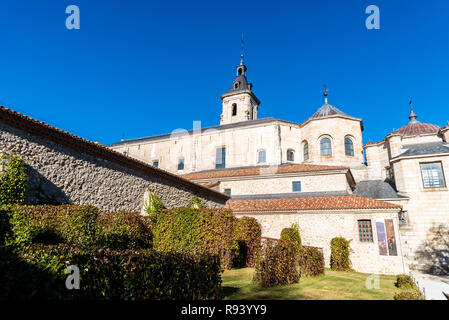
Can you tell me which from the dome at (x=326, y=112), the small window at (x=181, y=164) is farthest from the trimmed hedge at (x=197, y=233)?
the dome at (x=326, y=112)

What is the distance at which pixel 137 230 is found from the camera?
1044cm

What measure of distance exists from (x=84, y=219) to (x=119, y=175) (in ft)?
13.5

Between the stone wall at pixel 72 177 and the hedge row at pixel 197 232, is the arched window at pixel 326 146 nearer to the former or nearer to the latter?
the hedge row at pixel 197 232

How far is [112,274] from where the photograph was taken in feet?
13.9

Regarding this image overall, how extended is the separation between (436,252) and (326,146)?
1410 cm

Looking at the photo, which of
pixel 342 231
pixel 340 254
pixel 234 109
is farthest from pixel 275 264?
pixel 234 109

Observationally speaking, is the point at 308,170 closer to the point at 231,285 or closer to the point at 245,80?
the point at 231,285

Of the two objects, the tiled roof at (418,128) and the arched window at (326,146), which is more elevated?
the tiled roof at (418,128)

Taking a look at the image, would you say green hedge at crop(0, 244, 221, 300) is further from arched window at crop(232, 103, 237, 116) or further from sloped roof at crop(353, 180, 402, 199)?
arched window at crop(232, 103, 237, 116)

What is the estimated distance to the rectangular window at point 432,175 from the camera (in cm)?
2437

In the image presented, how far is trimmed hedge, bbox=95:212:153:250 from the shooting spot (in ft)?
29.3

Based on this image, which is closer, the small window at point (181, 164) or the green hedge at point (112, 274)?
the green hedge at point (112, 274)

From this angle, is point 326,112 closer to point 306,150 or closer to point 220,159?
point 306,150

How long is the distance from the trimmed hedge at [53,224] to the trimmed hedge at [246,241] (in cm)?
702
